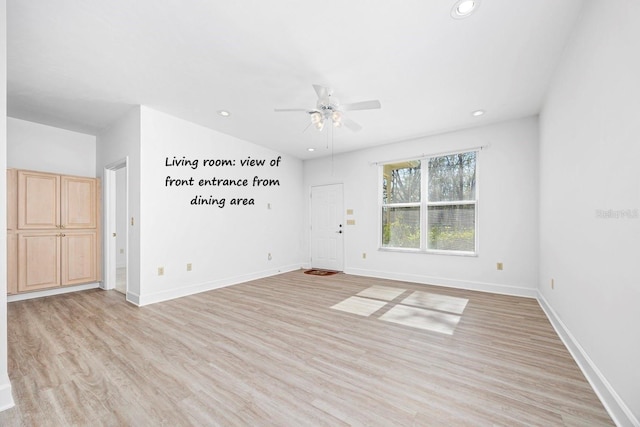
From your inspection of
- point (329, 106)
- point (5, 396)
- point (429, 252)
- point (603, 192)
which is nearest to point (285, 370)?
point (5, 396)

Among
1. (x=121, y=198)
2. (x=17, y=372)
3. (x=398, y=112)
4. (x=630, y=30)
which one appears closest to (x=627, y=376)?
(x=630, y=30)

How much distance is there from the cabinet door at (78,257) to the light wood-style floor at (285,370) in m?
0.84

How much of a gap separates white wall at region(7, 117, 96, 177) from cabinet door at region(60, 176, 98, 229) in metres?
0.41

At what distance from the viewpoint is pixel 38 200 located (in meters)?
3.86

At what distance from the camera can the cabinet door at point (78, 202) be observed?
411cm

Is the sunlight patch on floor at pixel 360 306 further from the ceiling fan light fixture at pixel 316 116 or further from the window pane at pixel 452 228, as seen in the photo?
the ceiling fan light fixture at pixel 316 116

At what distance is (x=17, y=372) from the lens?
1983mm

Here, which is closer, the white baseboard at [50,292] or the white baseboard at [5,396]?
the white baseboard at [5,396]

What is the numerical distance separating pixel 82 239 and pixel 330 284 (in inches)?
159

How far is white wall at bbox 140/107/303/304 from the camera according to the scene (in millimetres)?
3703

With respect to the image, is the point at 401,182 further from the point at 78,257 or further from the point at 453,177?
the point at 78,257

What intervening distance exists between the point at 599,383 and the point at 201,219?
4.60 m

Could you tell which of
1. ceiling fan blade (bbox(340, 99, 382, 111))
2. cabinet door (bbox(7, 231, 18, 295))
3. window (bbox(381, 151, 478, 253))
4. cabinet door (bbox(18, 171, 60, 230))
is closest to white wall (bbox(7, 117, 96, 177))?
cabinet door (bbox(18, 171, 60, 230))

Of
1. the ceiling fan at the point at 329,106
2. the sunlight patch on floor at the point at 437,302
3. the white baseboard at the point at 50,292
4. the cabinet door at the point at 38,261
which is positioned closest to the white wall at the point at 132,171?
the cabinet door at the point at 38,261
